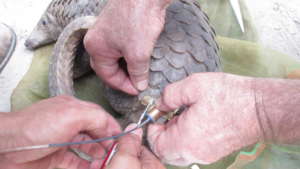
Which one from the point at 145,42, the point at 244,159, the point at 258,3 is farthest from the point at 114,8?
the point at 258,3

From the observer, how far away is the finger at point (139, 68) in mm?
700

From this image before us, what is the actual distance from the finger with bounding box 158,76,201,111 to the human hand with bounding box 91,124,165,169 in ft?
0.32

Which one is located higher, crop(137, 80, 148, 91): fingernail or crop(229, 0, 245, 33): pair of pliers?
crop(137, 80, 148, 91): fingernail

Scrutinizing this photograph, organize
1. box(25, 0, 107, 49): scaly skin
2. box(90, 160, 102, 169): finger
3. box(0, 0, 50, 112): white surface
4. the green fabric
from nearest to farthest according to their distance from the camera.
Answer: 1. box(90, 160, 102, 169): finger
2. the green fabric
3. box(25, 0, 107, 49): scaly skin
4. box(0, 0, 50, 112): white surface

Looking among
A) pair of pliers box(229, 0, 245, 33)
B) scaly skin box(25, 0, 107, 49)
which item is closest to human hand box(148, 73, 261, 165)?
scaly skin box(25, 0, 107, 49)

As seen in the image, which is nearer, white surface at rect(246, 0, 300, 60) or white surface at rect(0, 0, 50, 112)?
white surface at rect(0, 0, 50, 112)

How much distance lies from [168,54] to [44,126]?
380 millimetres

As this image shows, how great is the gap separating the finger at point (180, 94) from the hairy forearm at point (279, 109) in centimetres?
15

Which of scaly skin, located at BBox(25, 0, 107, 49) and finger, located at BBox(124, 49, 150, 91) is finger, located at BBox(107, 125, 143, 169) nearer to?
finger, located at BBox(124, 49, 150, 91)

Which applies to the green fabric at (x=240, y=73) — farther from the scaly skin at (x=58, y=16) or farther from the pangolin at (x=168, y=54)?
the pangolin at (x=168, y=54)

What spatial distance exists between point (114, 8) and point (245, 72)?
71cm

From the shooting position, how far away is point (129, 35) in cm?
70

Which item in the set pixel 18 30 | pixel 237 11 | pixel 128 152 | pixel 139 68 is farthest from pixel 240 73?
pixel 18 30

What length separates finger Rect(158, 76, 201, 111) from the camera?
0.69 metres
